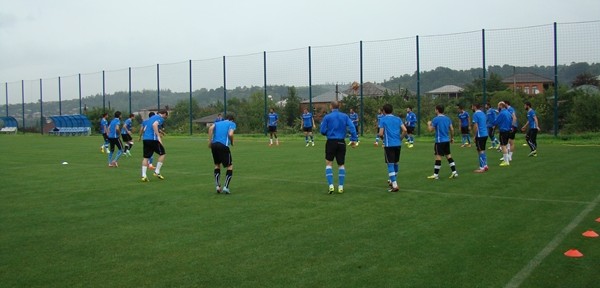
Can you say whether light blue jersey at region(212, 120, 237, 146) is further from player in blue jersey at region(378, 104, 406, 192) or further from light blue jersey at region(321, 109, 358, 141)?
player in blue jersey at region(378, 104, 406, 192)

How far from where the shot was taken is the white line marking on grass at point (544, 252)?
5.59m

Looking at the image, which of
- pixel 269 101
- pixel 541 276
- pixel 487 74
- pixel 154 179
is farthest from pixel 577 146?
pixel 269 101

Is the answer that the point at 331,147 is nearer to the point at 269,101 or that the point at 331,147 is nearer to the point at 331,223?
the point at 331,223

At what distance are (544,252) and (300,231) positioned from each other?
324 cm

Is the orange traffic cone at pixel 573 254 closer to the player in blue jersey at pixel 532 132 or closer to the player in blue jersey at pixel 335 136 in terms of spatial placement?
the player in blue jersey at pixel 335 136

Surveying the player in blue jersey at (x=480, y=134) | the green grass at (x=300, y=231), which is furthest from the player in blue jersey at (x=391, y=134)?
the player in blue jersey at (x=480, y=134)

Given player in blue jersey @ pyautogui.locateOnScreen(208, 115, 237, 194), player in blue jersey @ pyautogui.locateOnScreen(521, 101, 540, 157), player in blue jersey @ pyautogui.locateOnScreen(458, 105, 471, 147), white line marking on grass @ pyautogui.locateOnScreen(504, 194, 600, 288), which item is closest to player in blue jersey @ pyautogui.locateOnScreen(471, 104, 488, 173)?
player in blue jersey @ pyautogui.locateOnScreen(521, 101, 540, 157)

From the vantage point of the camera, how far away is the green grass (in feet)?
19.1

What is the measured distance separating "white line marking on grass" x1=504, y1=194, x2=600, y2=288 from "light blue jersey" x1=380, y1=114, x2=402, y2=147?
4151 millimetres

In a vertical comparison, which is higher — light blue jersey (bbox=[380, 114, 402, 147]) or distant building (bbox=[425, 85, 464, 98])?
distant building (bbox=[425, 85, 464, 98])

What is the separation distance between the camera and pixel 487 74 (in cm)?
3170

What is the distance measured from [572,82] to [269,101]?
23324 mm

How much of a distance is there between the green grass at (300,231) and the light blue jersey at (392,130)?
3.42ft

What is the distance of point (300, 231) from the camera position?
25.9ft
